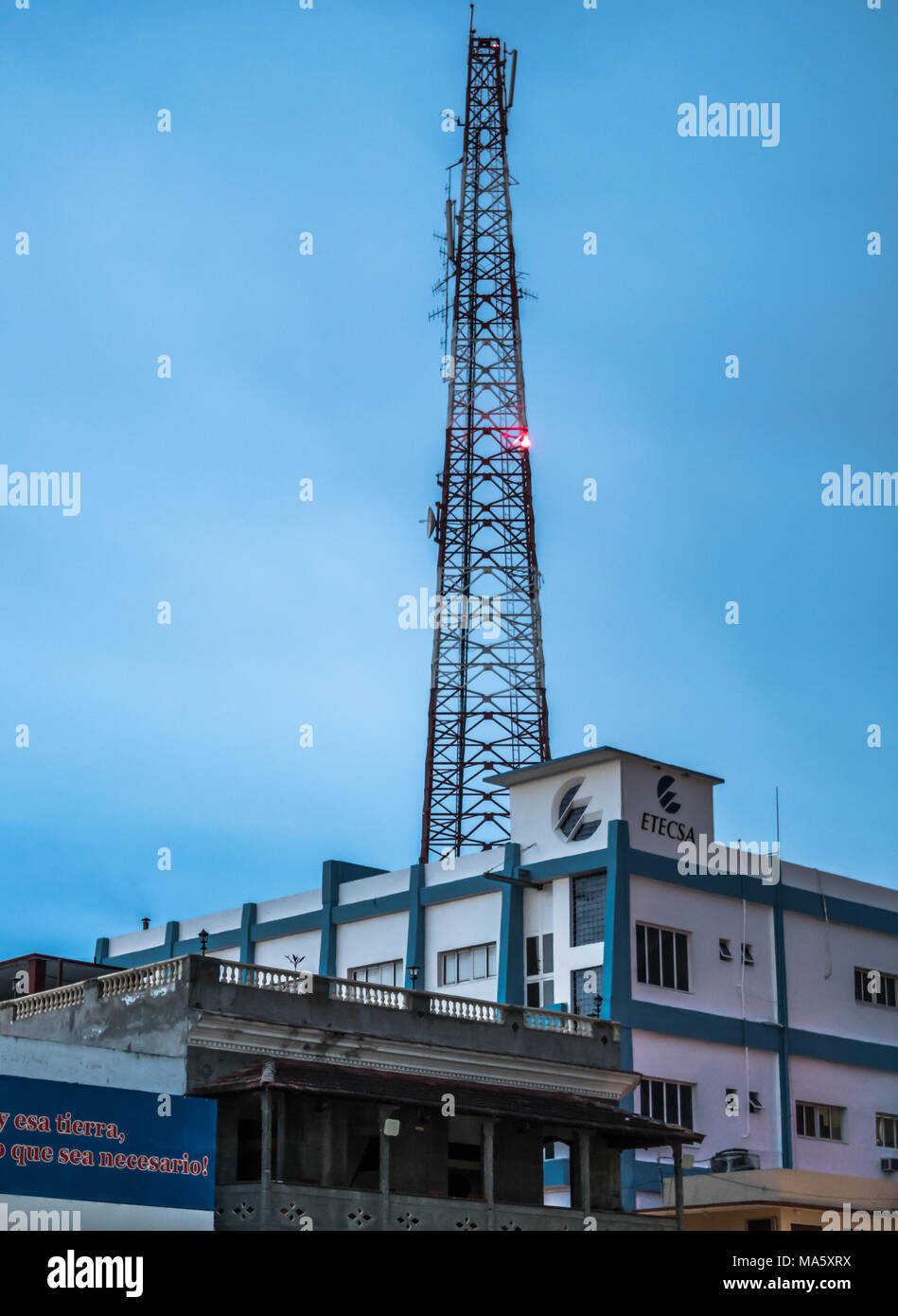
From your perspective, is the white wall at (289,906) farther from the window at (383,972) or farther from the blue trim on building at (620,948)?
the blue trim on building at (620,948)

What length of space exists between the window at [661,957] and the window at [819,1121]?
5.99 meters

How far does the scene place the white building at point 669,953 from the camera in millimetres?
54406

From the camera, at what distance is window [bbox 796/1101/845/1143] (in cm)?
5759

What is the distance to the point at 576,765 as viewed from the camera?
57.5 meters

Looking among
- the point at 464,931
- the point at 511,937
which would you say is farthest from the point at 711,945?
the point at 464,931

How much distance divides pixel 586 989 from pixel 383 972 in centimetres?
944

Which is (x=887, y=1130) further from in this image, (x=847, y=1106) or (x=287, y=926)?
(x=287, y=926)

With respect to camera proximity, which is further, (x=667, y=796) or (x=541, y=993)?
(x=667, y=796)

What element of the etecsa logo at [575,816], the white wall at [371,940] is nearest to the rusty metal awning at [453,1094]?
the etecsa logo at [575,816]

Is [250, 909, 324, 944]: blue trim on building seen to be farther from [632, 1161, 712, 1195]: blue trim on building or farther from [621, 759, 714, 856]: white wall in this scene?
[632, 1161, 712, 1195]: blue trim on building

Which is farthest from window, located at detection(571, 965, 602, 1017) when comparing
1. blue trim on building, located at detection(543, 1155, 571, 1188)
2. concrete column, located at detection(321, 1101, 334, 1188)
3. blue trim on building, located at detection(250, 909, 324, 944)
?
concrete column, located at detection(321, 1101, 334, 1188)

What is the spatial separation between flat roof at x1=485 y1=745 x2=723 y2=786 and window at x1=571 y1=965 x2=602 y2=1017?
6.49 m

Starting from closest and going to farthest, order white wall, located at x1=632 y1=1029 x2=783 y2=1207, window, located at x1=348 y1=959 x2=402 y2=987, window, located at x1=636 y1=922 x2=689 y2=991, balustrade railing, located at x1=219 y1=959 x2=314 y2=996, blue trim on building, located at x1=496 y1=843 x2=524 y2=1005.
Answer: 1. balustrade railing, located at x1=219 y1=959 x2=314 y2=996
2. white wall, located at x1=632 y1=1029 x2=783 y2=1207
3. window, located at x1=636 y1=922 x2=689 y2=991
4. blue trim on building, located at x1=496 y1=843 x2=524 y2=1005
5. window, located at x1=348 y1=959 x2=402 y2=987

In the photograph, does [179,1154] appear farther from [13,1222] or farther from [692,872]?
[692,872]
